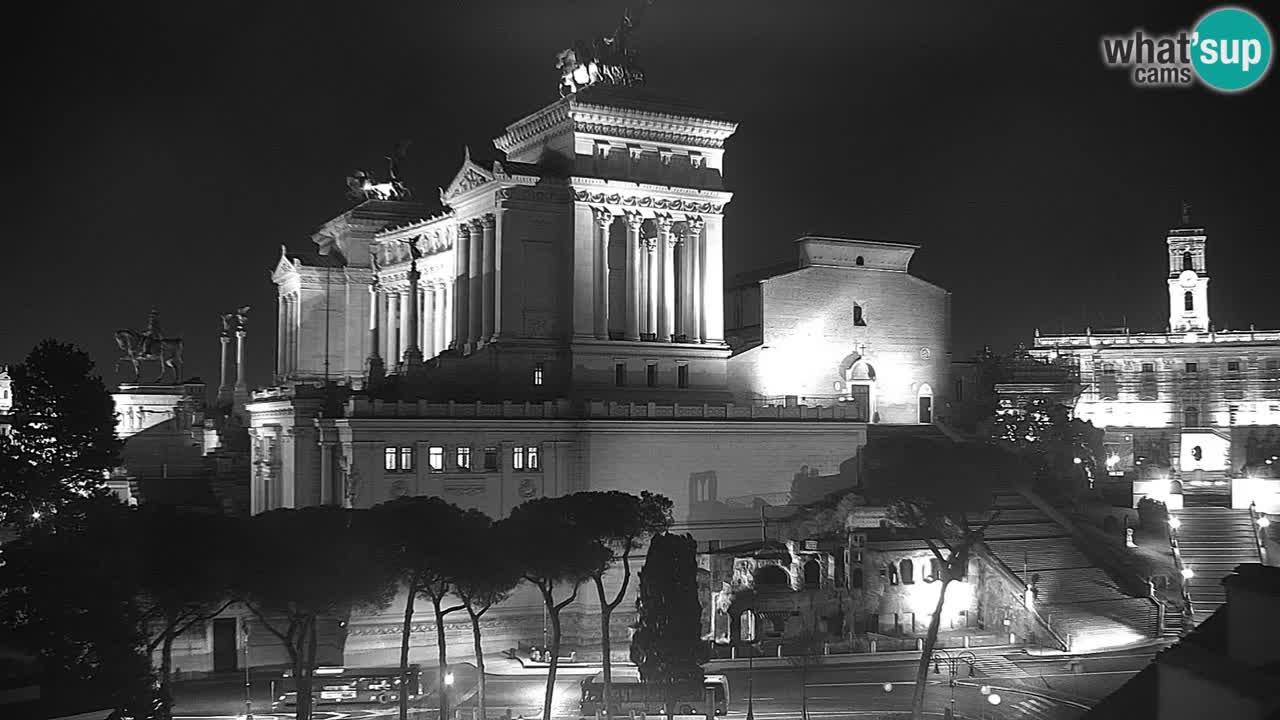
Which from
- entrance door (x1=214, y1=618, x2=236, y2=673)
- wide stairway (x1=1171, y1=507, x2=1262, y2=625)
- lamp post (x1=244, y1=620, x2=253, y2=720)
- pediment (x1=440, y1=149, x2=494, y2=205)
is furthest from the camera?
pediment (x1=440, y1=149, x2=494, y2=205)

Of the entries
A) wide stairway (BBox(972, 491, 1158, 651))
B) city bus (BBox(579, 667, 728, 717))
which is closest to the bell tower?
wide stairway (BBox(972, 491, 1158, 651))

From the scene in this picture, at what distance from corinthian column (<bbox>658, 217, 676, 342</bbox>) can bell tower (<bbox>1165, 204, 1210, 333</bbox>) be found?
6382cm

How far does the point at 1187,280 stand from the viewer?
404 feet

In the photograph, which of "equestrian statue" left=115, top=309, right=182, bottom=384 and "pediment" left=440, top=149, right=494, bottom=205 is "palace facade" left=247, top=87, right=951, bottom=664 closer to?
"pediment" left=440, top=149, right=494, bottom=205

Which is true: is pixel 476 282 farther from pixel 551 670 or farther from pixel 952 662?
pixel 952 662

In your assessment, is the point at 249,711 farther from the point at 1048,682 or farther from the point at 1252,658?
the point at 1252,658

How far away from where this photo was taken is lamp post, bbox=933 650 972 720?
5670 cm

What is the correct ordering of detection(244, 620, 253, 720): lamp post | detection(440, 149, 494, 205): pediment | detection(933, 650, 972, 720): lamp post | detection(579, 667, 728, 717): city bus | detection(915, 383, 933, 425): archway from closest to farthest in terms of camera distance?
detection(579, 667, 728, 717): city bus, detection(244, 620, 253, 720): lamp post, detection(933, 650, 972, 720): lamp post, detection(440, 149, 494, 205): pediment, detection(915, 383, 933, 425): archway

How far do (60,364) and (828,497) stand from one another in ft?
148

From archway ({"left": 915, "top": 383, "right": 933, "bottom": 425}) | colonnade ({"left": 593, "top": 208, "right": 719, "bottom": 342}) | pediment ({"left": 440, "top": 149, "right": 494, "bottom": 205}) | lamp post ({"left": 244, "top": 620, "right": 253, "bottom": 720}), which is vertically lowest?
lamp post ({"left": 244, "top": 620, "right": 253, "bottom": 720})

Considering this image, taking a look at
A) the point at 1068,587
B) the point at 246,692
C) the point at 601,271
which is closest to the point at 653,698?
the point at 246,692

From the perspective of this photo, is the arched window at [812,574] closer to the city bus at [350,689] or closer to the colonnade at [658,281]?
the colonnade at [658,281]

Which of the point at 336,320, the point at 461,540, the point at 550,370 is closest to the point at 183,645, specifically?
the point at 461,540

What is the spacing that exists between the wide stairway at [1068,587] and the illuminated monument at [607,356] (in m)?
11.2
